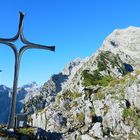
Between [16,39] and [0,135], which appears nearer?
[16,39]

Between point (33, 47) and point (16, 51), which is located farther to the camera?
point (33, 47)

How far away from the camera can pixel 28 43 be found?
10150 cm

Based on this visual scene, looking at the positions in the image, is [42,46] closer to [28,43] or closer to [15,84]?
[28,43]

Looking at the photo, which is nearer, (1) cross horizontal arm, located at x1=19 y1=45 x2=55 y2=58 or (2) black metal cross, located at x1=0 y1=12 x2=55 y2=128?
(2) black metal cross, located at x1=0 y1=12 x2=55 y2=128

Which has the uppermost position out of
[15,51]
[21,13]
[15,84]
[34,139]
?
[21,13]

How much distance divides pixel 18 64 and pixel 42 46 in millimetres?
12424

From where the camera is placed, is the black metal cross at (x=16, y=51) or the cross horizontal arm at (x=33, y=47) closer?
the black metal cross at (x=16, y=51)

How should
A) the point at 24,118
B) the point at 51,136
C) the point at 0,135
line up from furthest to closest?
the point at 51,136 < the point at 24,118 < the point at 0,135

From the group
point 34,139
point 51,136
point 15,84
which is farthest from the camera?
point 51,136

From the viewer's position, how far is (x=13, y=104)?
9562 cm

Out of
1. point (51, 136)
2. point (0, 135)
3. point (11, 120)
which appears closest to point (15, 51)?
point (11, 120)

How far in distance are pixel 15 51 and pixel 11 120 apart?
17.4 meters

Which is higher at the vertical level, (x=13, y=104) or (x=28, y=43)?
(x=28, y=43)

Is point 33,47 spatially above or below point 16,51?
above
